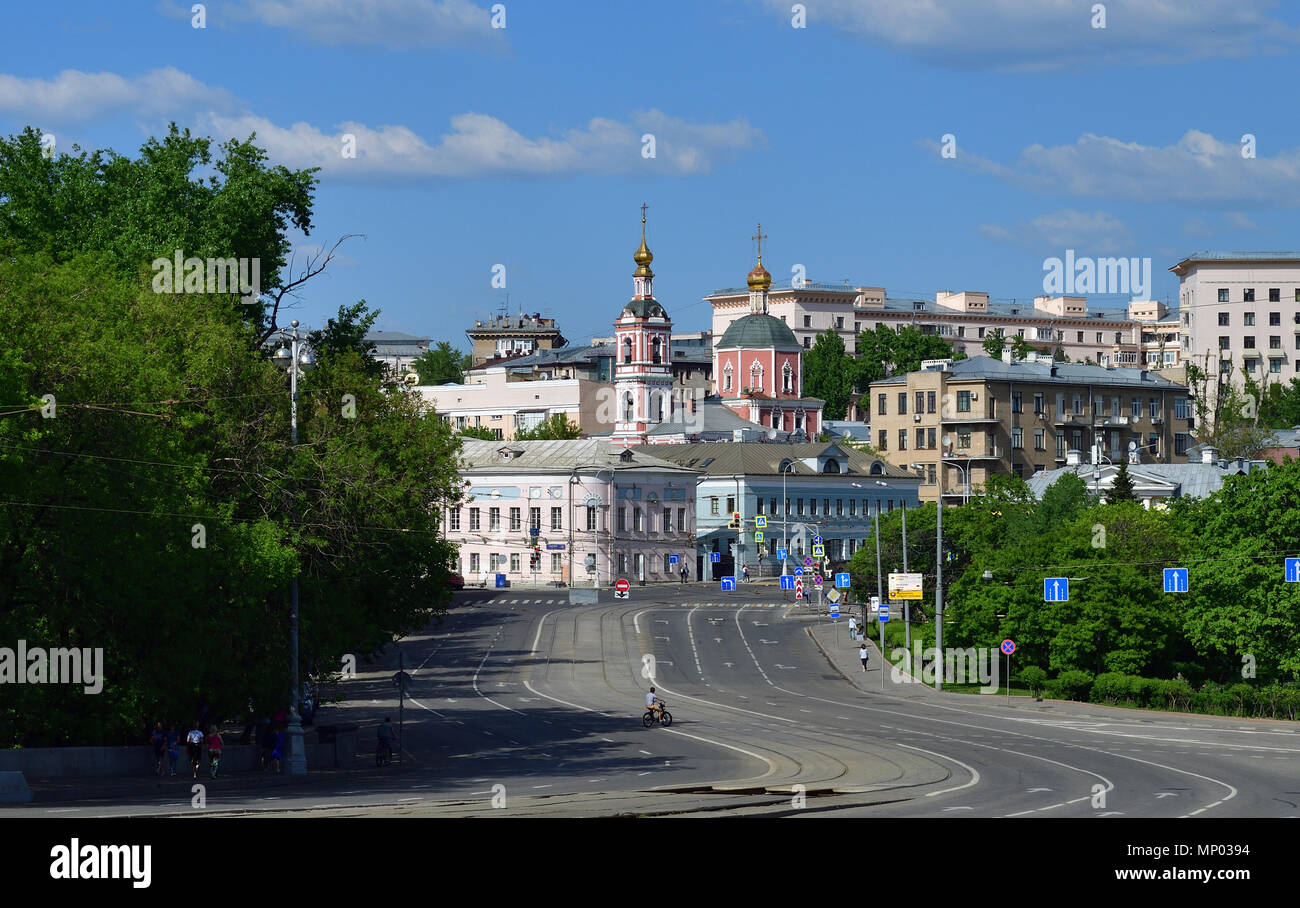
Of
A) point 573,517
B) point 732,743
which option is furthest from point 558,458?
point 732,743

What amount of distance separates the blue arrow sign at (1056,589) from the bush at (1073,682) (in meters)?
2.98

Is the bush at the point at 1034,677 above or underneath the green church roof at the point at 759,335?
underneath

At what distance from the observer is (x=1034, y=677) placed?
2763 inches

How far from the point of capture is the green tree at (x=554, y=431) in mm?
171775

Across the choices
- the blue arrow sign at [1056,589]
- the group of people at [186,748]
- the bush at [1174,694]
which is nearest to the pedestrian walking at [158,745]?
the group of people at [186,748]

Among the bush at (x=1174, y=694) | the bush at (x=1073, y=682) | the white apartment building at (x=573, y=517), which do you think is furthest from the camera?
the white apartment building at (x=573, y=517)

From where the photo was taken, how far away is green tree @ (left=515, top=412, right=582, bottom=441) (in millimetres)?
171775

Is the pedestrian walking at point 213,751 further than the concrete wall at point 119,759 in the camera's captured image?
Yes

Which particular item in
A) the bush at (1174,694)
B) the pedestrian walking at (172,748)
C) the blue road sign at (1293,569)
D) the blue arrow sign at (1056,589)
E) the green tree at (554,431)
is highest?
the green tree at (554,431)

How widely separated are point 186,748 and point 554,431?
440 feet

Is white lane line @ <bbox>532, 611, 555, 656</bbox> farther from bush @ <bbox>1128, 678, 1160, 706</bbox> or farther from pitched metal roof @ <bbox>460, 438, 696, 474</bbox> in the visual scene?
pitched metal roof @ <bbox>460, 438, 696, 474</bbox>

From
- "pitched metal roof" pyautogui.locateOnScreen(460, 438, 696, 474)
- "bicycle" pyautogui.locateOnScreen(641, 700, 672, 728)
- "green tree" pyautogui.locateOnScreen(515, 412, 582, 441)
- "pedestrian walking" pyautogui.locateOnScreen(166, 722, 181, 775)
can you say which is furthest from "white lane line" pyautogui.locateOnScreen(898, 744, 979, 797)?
"green tree" pyautogui.locateOnScreen(515, 412, 582, 441)

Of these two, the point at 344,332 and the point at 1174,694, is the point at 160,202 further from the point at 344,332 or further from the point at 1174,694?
the point at 1174,694

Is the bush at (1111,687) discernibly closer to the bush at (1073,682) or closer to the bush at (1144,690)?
the bush at (1144,690)
